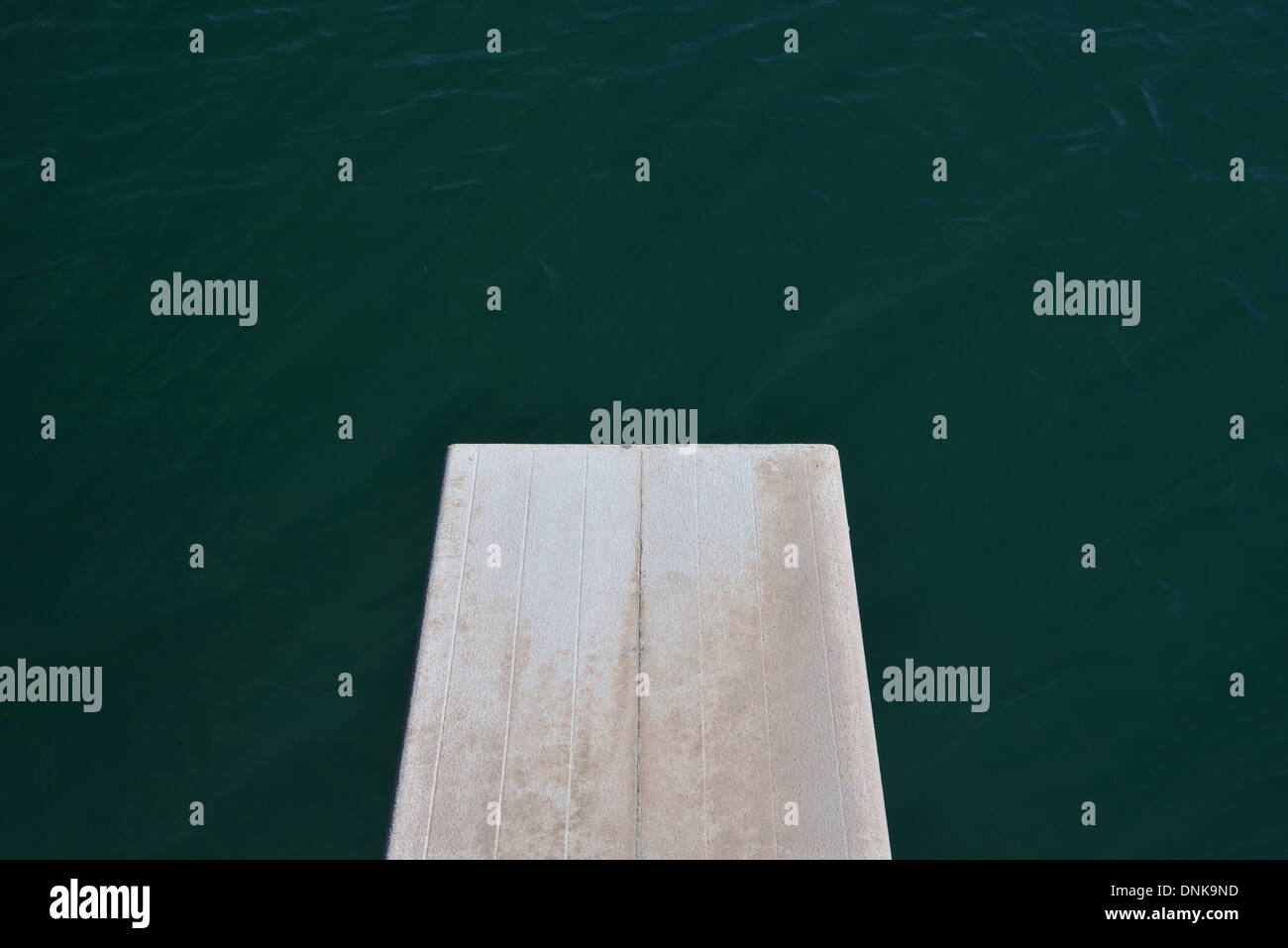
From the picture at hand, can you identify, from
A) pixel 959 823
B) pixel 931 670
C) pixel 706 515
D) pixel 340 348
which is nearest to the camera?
pixel 706 515

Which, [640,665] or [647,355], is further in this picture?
[647,355]

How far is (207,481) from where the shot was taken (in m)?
13.7

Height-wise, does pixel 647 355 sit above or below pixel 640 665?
above

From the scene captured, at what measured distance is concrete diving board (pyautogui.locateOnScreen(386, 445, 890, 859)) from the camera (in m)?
8.41

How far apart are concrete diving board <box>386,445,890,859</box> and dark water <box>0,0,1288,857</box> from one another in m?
2.66

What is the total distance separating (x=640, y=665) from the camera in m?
9.31

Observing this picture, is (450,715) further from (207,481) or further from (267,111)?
(267,111)

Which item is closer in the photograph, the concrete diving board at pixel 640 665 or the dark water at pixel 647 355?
the concrete diving board at pixel 640 665

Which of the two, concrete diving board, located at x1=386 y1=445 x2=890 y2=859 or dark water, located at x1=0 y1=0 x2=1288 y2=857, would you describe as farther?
dark water, located at x1=0 y1=0 x2=1288 y2=857

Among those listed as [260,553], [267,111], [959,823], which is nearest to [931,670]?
[959,823]

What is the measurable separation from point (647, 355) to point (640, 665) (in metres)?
6.10

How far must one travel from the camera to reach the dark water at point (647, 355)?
11828 mm

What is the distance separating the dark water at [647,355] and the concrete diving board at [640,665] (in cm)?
266

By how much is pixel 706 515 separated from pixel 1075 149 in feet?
30.7
